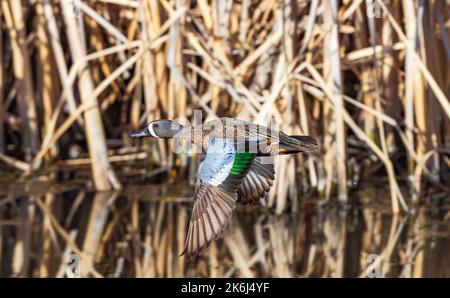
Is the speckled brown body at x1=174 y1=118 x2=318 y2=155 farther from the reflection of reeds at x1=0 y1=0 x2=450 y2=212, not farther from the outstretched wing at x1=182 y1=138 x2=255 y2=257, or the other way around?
the reflection of reeds at x1=0 y1=0 x2=450 y2=212

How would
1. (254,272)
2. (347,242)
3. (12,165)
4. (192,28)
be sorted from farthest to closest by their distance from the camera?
(12,165)
(192,28)
(347,242)
(254,272)

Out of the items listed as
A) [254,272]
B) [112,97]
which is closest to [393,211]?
[254,272]

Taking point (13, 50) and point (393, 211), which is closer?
point (393, 211)

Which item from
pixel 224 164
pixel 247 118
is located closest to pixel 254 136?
pixel 224 164

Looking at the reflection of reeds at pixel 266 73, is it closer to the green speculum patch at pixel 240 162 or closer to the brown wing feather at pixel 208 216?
the green speculum patch at pixel 240 162

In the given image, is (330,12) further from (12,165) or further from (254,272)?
(12,165)

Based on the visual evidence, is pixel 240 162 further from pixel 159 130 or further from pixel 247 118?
pixel 247 118
